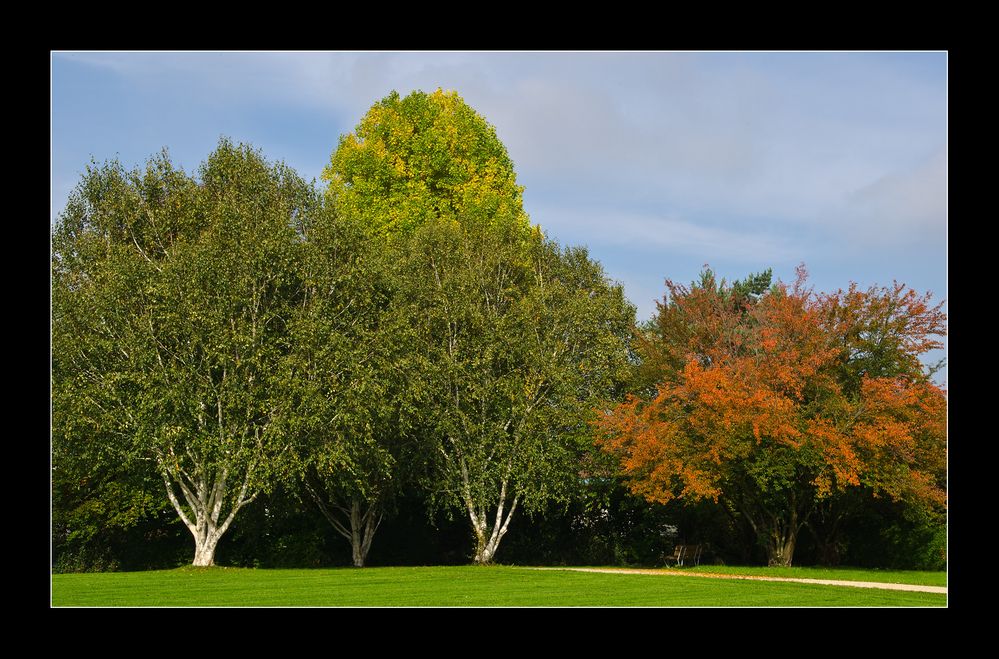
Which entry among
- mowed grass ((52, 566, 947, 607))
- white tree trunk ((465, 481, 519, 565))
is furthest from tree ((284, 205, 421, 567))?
mowed grass ((52, 566, 947, 607))

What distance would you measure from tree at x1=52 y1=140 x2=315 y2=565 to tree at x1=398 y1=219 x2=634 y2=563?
414 centimetres

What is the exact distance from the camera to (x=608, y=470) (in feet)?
91.2

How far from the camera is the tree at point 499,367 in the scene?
87.2 feet

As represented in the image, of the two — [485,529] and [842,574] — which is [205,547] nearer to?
[485,529]

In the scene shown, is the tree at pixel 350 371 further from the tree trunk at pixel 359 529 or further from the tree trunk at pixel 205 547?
the tree trunk at pixel 205 547

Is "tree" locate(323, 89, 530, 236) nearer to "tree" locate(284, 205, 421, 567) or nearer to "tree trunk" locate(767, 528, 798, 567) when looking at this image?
"tree" locate(284, 205, 421, 567)

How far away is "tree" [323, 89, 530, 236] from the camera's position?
33.0 meters

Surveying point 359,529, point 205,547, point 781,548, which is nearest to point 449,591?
point 205,547

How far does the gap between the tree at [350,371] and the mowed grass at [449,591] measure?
3.58m

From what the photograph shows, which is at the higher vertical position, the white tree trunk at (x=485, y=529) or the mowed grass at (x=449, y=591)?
the mowed grass at (x=449, y=591)

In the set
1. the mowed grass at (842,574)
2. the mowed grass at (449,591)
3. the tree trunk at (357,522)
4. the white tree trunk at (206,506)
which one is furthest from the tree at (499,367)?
the mowed grass at (449,591)

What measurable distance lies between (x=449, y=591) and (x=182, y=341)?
10.4 metres
